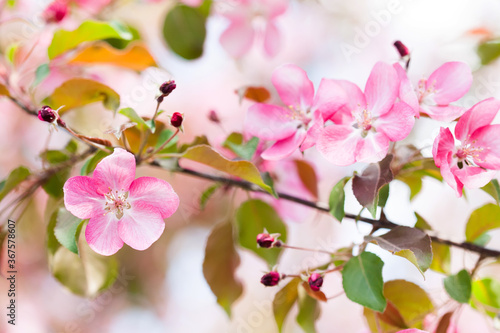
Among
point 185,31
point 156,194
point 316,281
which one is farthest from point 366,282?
point 185,31

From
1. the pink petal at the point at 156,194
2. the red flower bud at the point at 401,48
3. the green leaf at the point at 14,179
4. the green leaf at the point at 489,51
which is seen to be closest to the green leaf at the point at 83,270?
the green leaf at the point at 14,179

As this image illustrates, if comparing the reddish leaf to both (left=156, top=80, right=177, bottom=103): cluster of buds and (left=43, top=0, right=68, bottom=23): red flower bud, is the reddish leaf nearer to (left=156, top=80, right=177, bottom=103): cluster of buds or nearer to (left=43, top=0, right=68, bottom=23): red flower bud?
(left=156, top=80, right=177, bottom=103): cluster of buds

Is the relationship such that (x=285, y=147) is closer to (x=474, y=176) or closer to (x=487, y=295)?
(x=474, y=176)

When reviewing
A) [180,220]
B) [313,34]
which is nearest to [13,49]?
[180,220]

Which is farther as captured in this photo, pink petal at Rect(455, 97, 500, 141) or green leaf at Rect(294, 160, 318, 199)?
green leaf at Rect(294, 160, 318, 199)

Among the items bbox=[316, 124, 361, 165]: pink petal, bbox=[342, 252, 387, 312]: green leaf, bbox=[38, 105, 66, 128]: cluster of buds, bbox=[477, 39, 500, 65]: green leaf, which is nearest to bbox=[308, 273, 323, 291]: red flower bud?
bbox=[342, 252, 387, 312]: green leaf

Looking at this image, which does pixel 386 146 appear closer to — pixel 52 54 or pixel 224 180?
pixel 224 180
